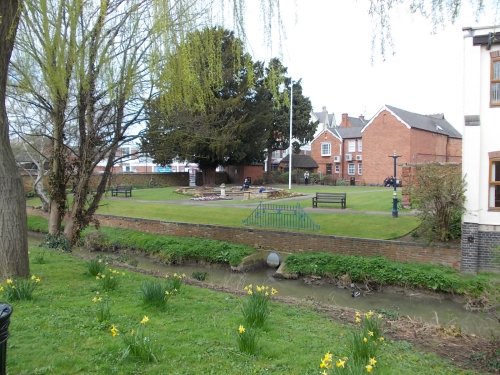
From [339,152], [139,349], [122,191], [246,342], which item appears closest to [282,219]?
[246,342]

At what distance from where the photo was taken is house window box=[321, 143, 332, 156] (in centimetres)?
5912

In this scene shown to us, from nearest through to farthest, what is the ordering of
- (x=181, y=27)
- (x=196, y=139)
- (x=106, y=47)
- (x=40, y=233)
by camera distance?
1. (x=181, y=27)
2. (x=106, y=47)
3. (x=196, y=139)
4. (x=40, y=233)

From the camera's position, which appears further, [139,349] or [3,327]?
[139,349]

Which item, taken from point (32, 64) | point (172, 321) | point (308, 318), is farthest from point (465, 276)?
point (32, 64)

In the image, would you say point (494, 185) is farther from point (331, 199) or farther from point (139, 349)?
point (139, 349)

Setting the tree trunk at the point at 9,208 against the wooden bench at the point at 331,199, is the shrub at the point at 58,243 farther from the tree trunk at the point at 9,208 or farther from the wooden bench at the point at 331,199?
the wooden bench at the point at 331,199

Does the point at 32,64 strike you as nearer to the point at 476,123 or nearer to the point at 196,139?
the point at 196,139

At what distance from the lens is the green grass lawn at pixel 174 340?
13.2 ft

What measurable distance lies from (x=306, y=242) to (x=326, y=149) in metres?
44.7

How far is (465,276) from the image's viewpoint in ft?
41.1

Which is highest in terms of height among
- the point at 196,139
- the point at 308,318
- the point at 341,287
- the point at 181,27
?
the point at 181,27

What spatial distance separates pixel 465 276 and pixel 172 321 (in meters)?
10.1

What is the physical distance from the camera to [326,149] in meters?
59.6

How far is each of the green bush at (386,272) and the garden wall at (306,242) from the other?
0.44 metres
